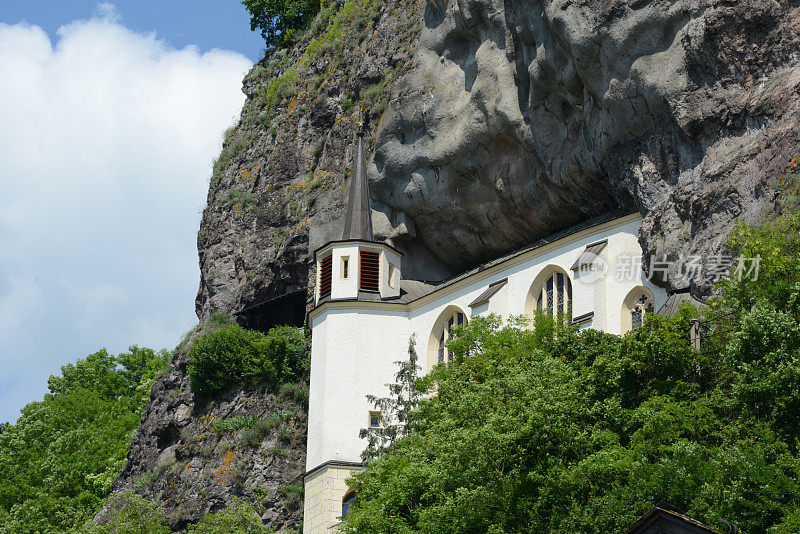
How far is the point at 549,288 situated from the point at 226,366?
38.9 feet

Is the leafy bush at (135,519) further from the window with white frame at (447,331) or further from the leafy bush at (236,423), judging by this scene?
the window with white frame at (447,331)

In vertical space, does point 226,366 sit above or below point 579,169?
below

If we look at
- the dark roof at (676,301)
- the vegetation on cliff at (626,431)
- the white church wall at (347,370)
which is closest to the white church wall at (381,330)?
the white church wall at (347,370)

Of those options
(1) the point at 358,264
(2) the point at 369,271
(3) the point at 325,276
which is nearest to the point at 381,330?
(2) the point at 369,271

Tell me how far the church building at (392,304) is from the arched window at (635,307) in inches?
1.0

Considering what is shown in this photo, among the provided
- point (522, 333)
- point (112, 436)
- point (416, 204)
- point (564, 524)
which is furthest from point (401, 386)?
point (112, 436)

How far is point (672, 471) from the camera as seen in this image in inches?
947

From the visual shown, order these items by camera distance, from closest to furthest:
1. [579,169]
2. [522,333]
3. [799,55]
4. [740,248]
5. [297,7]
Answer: [740,248] → [799,55] → [522,333] → [579,169] → [297,7]

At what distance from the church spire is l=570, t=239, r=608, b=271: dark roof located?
27.7 ft

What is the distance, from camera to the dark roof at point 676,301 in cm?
3045

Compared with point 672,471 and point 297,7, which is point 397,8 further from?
point 672,471

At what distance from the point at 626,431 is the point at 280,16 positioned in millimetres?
34509

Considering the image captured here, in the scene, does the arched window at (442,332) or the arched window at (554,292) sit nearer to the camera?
the arched window at (554,292)

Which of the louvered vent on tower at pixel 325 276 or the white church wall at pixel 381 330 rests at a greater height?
the louvered vent on tower at pixel 325 276
